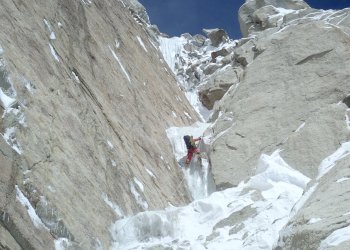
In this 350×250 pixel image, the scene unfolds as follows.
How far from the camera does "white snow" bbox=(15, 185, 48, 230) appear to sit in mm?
8594

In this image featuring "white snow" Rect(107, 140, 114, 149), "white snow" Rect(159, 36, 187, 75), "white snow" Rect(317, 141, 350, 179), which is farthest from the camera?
"white snow" Rect(159, 36, 187, 75)

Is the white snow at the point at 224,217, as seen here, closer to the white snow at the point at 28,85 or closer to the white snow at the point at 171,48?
the white snow at the point at 28,85

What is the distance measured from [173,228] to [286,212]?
7.54 feet

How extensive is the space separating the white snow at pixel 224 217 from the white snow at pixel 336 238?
5.53 feet

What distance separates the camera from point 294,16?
98.1 feet

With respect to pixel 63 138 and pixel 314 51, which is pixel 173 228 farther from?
pixel 314 51

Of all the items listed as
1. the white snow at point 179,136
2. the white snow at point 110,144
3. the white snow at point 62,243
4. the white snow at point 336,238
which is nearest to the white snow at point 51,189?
the white snow at point 62,243

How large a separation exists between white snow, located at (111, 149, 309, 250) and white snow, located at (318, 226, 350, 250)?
1.69m

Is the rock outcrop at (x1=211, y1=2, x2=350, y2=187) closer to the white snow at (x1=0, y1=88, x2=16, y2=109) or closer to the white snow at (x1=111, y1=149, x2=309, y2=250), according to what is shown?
the white snow at (x1=111, y1=149, x2=309, y2=250)

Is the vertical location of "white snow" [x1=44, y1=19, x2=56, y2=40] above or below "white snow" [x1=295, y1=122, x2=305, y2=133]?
above

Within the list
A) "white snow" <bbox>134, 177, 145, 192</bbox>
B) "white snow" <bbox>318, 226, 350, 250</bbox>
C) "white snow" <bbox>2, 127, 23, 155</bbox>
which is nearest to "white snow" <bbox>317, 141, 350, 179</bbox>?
"white snow" <bbox>318, 226, 350, 250</bbox>

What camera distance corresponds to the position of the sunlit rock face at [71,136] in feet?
29.5

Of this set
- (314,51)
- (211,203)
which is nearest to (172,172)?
(211,203)

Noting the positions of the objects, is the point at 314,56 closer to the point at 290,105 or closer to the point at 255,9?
the point at 290,105
